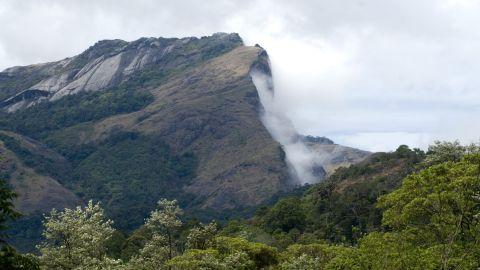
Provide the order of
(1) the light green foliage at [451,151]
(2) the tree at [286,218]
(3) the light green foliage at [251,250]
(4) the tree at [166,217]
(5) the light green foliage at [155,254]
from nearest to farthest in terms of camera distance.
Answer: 1. (5) the light green foliage at [155,254]
2. (4) the tree at [166,217]
3. (3) the light green foliage at [251,250]
4. (1) the light green foliage at [451,151]
5. (2) the tree at [286,218]

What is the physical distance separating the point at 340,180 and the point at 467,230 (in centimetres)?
12080

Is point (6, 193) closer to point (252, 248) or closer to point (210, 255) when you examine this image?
point (210, 255)

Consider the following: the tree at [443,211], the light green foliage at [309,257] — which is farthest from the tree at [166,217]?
the tree at [443,211]

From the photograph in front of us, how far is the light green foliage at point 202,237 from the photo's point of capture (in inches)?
2036

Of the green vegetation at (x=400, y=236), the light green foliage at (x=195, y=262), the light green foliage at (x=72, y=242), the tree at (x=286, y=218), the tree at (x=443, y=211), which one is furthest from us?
the tree at (x=286, y=218)

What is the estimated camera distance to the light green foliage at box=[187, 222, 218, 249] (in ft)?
170

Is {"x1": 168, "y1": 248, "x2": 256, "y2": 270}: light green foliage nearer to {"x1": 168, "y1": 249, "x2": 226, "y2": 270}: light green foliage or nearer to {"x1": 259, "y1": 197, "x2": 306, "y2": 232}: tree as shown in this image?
{"x1": 168, "y1": 249, "x2": 226, "y2": 270}: light green foliage

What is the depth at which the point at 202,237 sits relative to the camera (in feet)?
171

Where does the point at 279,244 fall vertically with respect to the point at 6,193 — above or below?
below

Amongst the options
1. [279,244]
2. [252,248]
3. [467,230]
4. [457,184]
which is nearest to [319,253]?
[252,248]

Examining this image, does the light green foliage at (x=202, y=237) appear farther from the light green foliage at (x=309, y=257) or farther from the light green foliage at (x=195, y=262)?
the light green foliage at (x=195, y=262)

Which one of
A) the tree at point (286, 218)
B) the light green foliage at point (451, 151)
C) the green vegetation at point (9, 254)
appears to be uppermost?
the light green foliage at point (451, 151)

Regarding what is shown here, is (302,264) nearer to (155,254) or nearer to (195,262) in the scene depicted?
(195,262)

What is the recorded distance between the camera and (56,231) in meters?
38.3
